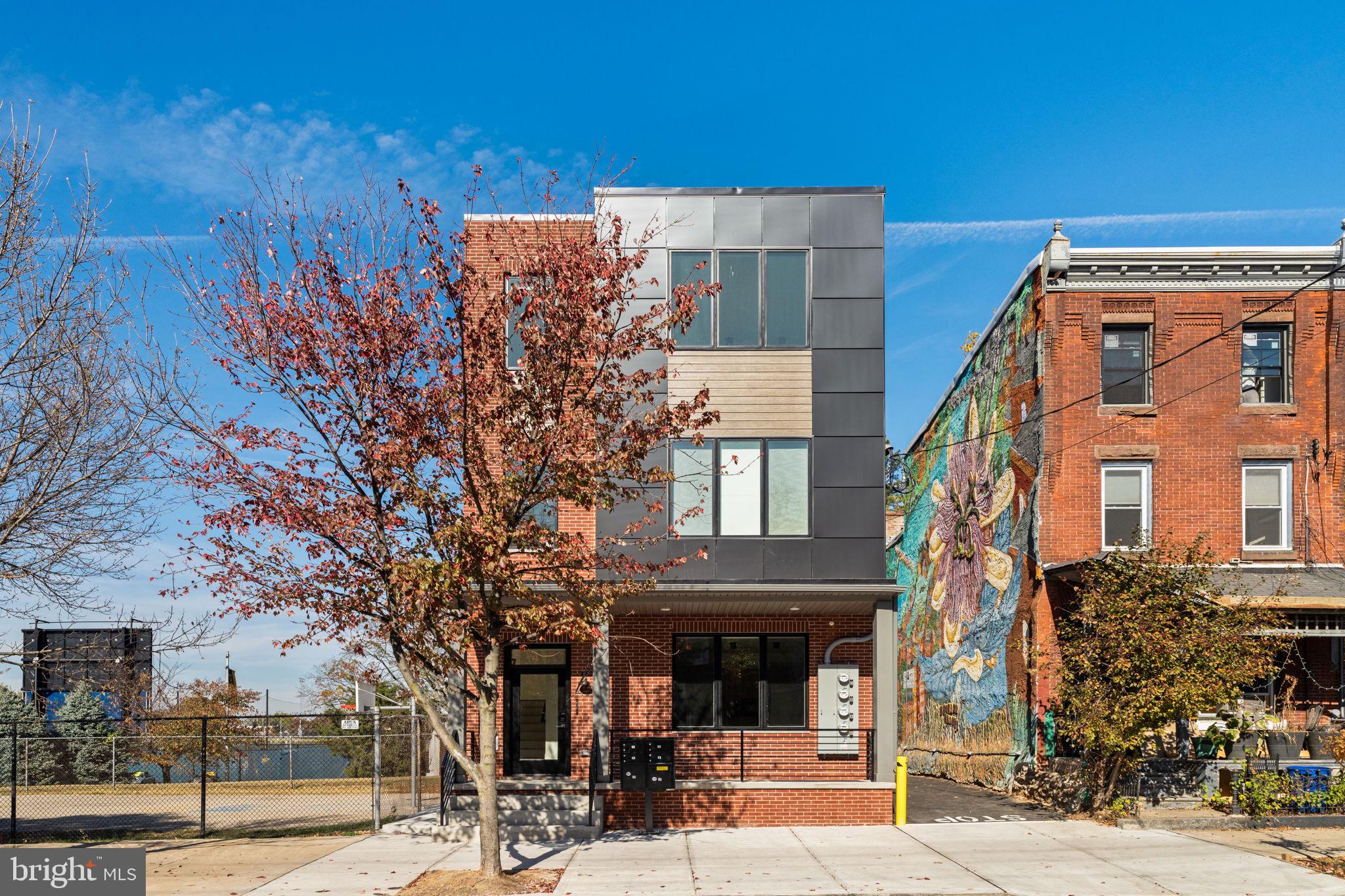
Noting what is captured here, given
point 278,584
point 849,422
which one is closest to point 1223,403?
point 849,422

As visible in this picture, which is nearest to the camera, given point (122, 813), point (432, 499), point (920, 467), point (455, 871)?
point (432, 499)

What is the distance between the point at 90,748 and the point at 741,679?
19.2 meters

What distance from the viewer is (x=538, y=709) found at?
1864 centimetres

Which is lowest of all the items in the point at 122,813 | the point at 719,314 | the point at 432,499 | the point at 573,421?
the point at 122,813

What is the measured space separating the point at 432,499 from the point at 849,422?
328 inches

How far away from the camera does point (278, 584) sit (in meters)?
12.0

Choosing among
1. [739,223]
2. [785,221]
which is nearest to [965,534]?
[785,221]

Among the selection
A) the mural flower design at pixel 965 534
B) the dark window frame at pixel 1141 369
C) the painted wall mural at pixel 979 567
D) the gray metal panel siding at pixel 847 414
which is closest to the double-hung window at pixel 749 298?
the gray metal panel siding at pixel 847 414

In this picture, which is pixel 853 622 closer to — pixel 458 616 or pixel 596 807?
pixel 596 807

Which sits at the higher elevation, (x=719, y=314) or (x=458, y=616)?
(x=719, y=314)

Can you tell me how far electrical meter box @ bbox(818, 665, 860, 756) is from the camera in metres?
18.0

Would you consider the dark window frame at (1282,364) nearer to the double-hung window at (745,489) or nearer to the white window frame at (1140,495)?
the white window frame at (1140,495)

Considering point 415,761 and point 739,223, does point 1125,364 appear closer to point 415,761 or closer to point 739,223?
point 739,223

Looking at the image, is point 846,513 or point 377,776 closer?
point 377,776
